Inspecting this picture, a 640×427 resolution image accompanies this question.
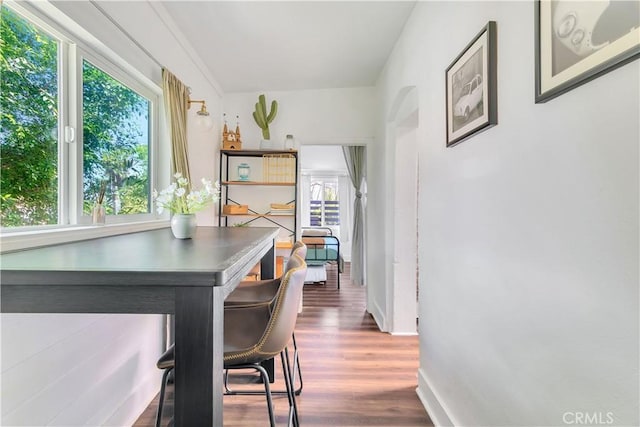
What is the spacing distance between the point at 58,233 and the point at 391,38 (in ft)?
8.62

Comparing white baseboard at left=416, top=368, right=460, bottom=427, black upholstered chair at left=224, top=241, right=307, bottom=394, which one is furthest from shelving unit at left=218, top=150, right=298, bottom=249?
white baseboard at left=416, top=368, right=460, bottom=427

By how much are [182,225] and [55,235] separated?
475 millimetres

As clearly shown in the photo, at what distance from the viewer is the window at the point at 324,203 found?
26.1 ft

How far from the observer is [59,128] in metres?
1.41

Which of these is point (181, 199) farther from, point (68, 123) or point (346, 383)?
point (346, 383)

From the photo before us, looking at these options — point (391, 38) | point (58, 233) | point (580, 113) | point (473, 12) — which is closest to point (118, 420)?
point (58, 233)

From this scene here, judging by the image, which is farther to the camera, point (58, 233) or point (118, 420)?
point (118, 420)

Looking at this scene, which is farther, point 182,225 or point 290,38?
point 290,38

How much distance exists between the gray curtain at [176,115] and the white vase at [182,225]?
2.86 feet

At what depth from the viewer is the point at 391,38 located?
8.32 ft

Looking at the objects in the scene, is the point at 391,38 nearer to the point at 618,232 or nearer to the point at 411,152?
the point at 411,152

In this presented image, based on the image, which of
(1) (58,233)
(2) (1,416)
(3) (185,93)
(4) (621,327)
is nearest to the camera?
(4) (621,327)

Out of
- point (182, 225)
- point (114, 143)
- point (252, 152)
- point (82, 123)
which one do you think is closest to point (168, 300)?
point (182, 225)

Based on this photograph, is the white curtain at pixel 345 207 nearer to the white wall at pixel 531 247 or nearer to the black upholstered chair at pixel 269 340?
the white wall at pixel 531 247
